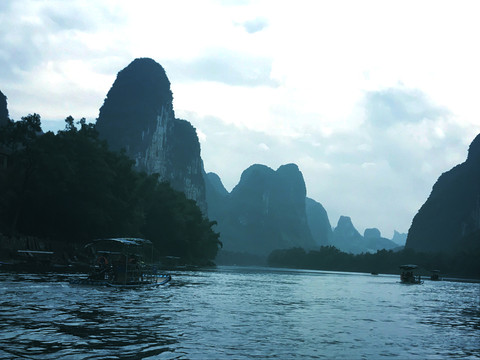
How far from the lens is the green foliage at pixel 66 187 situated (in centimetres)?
5844

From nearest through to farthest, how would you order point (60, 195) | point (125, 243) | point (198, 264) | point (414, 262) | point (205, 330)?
point (205, 330)
point (125, 243)
point (60, 195)
point (198, 264)
point (414, 262)

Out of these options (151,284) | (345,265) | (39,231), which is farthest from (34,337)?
(345,265)

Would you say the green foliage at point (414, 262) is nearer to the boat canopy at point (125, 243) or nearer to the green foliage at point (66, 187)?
the green foliage at point (66, 187)

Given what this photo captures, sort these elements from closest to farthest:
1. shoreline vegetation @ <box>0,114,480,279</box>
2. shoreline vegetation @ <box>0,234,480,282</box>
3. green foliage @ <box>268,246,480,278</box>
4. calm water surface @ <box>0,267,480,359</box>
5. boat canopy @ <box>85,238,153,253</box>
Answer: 1. calm water surface @ <box>0,267,480,359</box>
2. boat canopy @ <box>85,238,153,253</box>
3. shoreline vegetation @ <box>0,234,480,282</box>
4. shoreline vegetation @ <box>0,114,480,279</box>
5. green foliage @ <box>268,246,480,278</box>

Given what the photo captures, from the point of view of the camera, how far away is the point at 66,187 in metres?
63.2

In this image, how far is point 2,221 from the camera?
59.6m

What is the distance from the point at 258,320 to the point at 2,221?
1915 inches

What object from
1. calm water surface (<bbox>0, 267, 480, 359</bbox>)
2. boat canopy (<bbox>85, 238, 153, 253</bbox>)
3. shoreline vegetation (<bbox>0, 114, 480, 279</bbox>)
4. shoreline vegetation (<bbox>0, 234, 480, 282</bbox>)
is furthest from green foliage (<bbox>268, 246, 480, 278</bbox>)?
calm water surface (<bbox>0, 267, 480, 359</bbox>)

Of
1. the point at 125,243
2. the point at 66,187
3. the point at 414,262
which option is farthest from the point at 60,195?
the point at 414,262

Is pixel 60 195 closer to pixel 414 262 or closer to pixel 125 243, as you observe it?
pixel 125 243

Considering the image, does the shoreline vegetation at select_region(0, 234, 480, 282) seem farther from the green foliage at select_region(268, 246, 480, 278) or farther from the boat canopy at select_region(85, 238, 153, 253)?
the boat canopy at select_region(85, 238, 153, 253)

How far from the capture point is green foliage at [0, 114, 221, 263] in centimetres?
5844

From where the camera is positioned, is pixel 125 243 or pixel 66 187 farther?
pixel 66 187

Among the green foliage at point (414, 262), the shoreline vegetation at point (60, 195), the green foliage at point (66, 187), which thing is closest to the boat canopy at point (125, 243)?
the shoreline vegetation at point (60, 195)
